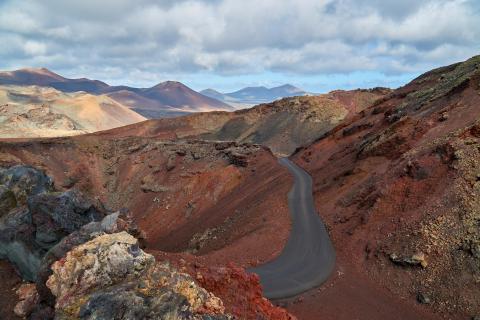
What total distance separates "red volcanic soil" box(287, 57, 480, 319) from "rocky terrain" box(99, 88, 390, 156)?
42.1 meters

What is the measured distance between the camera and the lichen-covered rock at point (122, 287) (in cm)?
1296

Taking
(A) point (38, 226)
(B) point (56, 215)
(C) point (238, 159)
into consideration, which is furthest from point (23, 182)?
(C) point (238, 159)

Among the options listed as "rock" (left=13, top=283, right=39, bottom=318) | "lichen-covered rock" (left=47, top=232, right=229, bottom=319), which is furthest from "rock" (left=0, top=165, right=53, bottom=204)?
"lichen-covered rock" (left=47, top=232, right=229, bottom=319)

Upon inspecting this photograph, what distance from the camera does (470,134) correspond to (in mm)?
31109

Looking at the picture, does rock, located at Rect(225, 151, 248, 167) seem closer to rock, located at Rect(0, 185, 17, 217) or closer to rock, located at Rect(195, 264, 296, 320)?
rock, located at Rect(0, 185, 17, 217)

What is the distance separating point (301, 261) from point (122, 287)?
15618mm

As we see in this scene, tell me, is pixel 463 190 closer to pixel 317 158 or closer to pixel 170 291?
pixel 170 291

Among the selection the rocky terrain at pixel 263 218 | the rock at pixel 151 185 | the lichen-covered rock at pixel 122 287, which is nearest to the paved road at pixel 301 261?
the rocky terrain at pixel 263 218

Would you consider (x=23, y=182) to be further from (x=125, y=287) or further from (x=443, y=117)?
(x=443, y=117)

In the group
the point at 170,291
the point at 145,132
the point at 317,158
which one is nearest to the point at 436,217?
the point at 170,291

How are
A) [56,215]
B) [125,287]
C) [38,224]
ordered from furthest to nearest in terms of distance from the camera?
[56,215], [38,224], [125,287]

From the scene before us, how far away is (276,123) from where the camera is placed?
313 ft

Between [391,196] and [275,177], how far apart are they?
18.4m

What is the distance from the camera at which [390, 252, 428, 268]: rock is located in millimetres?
24203
